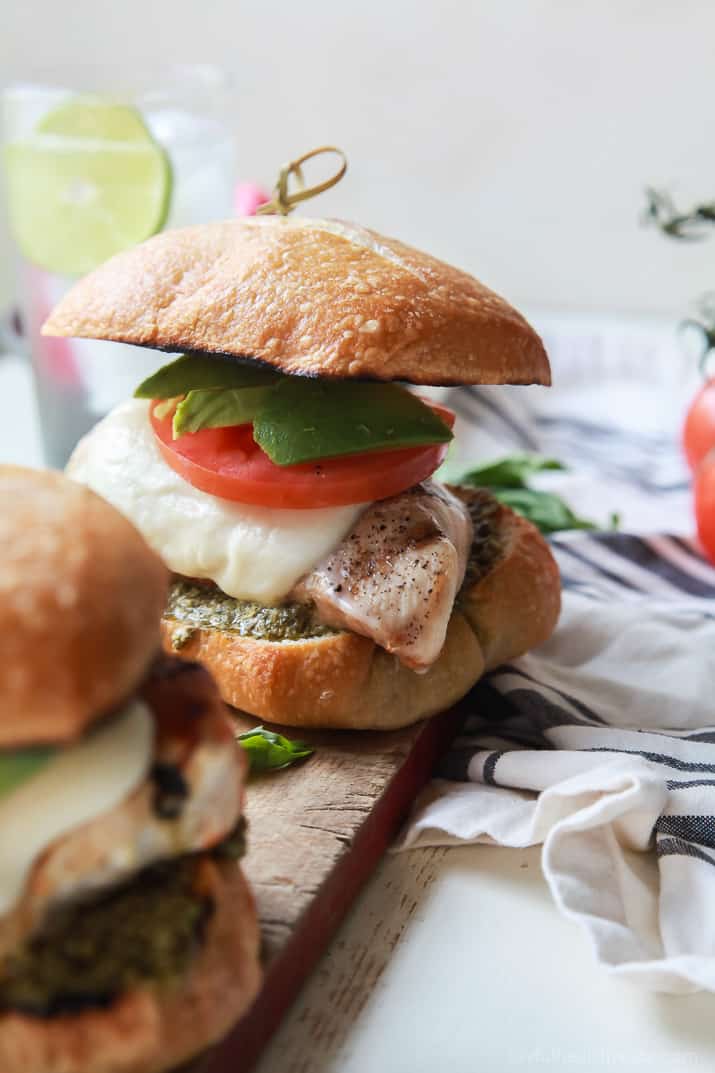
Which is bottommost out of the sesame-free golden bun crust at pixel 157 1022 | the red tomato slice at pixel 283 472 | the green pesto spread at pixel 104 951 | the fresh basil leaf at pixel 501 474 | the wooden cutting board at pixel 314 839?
the fresh basil leaf at pixel 501 474

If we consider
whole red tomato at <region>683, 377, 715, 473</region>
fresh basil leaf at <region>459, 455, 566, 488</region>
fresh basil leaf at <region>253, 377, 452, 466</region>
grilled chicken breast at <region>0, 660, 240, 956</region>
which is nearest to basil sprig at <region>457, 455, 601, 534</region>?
fresh basil leaf at <region>459, 455, 566, 488</region>

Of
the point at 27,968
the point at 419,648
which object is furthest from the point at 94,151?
the point at 27,968

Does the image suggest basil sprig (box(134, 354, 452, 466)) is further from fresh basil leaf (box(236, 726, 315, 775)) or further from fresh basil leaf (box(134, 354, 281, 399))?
fresh basil leaf (box(236, 726, 315, 775))

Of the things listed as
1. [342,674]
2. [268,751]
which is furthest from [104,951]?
[342,674]

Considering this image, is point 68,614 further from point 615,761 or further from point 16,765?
point 615,761

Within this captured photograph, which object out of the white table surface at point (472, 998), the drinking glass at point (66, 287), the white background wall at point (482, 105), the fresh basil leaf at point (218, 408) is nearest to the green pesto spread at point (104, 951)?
the white table surface at point (472, 998)

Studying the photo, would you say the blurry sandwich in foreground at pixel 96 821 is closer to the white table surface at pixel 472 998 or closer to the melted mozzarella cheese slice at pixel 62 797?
the melted mozzarella cheese slice at pixel 62 797
